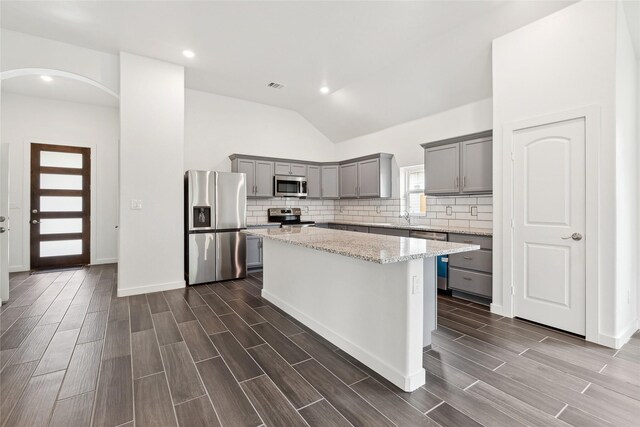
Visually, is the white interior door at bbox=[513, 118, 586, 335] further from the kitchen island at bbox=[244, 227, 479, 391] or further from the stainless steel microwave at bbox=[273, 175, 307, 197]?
the stainless steel microwave at bbox=[273, 175, 307, 197]

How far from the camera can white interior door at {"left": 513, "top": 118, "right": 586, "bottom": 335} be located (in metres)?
2.70

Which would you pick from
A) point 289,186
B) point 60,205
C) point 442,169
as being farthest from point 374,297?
Answer: point 60,205

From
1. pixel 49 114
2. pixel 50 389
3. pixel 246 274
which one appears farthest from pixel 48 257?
pixel 50 389

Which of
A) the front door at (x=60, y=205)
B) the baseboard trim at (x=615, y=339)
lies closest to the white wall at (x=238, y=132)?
the front door at (x=60, y=205)

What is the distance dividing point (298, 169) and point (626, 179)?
4759mm

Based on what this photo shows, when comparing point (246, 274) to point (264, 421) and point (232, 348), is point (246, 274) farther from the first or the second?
point (264, 421)

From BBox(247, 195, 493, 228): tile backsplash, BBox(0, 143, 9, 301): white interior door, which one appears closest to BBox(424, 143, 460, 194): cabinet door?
BBox(247, 195, 493, 228): tile backsplash

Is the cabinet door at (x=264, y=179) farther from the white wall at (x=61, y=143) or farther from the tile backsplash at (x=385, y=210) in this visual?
the white wall at (x=61, y=143)

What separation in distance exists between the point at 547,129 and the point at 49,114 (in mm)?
7724

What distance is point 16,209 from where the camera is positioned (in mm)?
5215

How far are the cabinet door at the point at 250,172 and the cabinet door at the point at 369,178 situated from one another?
205cm

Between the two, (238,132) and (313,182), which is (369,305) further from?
(238,132)

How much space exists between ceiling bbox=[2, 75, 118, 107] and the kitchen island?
14.9 feet

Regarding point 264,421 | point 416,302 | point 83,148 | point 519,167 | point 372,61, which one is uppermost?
point 372,61
